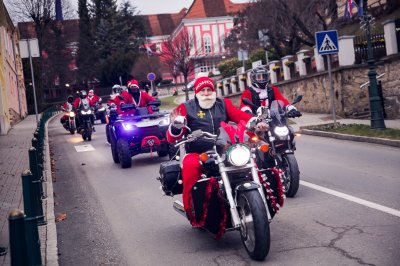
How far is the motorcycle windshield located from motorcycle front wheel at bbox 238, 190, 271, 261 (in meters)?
3.15

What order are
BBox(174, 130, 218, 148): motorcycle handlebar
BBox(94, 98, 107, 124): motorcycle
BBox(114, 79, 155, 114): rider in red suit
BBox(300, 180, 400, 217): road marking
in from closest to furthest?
BBox(174, 130, 218, 148): motorcycle handlebar
BBox(300, 180, 400, 217): road marking
BBox(114, 79, 155, 114): rider in red suit
BBox(94, 98, 107, 124): motorcycle

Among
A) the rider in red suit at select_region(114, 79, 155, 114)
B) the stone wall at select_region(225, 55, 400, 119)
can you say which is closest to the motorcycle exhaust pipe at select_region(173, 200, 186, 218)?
the rider in red suit at select_region(114, 79, 155, 114)

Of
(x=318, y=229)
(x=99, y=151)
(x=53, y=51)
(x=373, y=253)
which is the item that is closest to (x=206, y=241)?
(x=318, y=229)

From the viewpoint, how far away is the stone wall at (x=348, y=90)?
21022 mm

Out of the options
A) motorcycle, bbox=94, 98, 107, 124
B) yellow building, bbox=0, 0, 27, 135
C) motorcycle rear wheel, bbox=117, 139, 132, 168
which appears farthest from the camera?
yellow building, bbox=0, 0, 27, 135

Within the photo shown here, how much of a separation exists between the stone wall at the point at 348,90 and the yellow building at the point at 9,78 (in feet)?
43.9

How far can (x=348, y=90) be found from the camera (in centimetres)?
2359

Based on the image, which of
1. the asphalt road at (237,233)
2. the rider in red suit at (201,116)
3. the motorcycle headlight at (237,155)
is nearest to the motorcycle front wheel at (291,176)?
the asphalt road at (237,233)

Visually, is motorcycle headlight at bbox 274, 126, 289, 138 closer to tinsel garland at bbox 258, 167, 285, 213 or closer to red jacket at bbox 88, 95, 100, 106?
tinsel garland at bbox 258, 167, 285, 213

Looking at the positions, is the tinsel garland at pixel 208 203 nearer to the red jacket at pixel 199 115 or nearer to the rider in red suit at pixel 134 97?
the red jacket at pixel 199 115

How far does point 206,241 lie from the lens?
695 centimetres

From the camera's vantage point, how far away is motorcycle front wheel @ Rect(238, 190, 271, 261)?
5660mm

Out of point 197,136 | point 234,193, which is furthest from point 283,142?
point 197,136

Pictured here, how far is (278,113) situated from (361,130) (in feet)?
30.9
